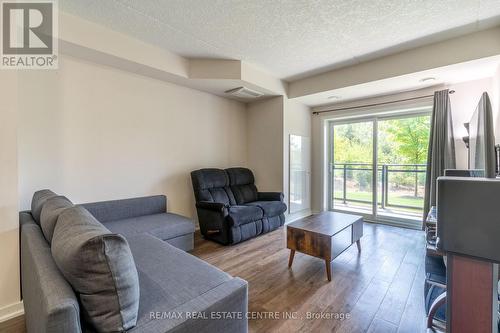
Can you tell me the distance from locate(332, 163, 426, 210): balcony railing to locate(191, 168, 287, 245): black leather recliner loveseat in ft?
5.54

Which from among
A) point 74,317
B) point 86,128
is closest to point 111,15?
point 86,128

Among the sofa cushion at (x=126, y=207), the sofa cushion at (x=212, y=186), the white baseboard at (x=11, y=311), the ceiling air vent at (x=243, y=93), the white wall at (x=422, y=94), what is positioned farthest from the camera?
the ceiling air vent at (x=243, y=93)

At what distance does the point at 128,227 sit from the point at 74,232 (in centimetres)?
168

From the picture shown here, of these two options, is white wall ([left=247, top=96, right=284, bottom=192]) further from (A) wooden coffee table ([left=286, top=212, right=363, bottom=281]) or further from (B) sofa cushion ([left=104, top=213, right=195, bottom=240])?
(B) sofa cushion ([left=104, top=213, right=195, bottom=240])

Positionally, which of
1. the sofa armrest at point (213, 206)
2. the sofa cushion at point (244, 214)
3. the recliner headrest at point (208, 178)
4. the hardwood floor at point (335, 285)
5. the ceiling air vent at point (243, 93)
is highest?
the ceiling air vent at point (243, 93)

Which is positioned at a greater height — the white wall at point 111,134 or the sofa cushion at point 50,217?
the white wall at point 111,134

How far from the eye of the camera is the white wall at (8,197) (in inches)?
66.2

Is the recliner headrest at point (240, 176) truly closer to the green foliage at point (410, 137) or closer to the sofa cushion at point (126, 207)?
the sofa cushion at point (126, 207)

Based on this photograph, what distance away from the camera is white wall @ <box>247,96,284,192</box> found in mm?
4195

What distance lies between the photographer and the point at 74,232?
3.20ft

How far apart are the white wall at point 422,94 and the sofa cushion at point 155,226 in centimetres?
305

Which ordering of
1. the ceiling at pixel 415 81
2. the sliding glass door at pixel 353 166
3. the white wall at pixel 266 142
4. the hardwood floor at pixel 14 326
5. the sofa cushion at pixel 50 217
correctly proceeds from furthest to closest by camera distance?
the sliding glass door at pixel 353 166
the white wall at pixel 266 142
the ceiling at pixel 415 81
the hardwood floor at pixel 14 326
the sofa cushion at pixel 50 217

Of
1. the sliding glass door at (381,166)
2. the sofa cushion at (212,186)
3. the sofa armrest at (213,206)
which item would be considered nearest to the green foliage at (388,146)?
the sliding glass door at (381,166)

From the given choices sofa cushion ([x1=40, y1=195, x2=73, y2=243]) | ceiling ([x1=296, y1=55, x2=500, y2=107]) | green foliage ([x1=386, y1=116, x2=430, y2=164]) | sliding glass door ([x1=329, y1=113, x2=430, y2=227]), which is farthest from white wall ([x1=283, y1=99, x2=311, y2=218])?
sofa cushion ([x1=40, y1=195, x2=73, y2=243])
